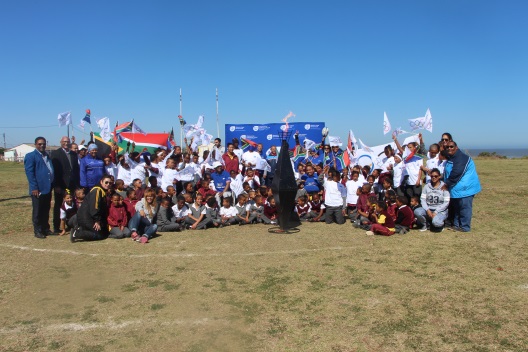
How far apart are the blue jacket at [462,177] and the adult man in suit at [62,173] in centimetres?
828

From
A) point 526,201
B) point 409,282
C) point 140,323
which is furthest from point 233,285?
point 526,201

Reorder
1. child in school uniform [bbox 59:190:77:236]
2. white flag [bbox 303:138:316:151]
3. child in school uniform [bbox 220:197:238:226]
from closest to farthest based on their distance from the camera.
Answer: child in school uniform [bbox 59:190:77:236] < child in school uniform [bbox 220:197:238:226] < white flag [bbox 303:138:316:151]

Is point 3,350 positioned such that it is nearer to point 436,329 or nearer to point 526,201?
point 436,329

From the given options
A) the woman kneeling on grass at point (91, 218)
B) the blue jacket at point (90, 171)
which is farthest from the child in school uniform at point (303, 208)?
the blue jacket at point (90, 171)

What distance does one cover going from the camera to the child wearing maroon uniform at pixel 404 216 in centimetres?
833

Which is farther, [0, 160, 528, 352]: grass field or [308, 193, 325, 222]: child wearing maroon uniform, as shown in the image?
[308, 193, 325, 222]: child wearing maroon uniform

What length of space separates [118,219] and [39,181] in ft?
5.83

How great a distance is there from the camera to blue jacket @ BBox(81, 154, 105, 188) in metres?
9.03

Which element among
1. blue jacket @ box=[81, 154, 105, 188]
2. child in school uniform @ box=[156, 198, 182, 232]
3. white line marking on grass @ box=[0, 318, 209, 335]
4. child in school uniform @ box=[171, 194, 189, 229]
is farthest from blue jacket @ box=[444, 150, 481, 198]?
blue jacket @ box=[81, 154, 105, 188]

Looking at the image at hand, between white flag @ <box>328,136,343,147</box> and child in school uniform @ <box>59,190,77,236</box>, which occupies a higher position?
white flag @ <box>328,136,343,147</box>

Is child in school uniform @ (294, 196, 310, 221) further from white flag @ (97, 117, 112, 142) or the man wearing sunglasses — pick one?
white flag @ (97, 117, 112, 142)

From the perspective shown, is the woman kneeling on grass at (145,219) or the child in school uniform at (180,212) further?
the child in school uniform at (180,212)

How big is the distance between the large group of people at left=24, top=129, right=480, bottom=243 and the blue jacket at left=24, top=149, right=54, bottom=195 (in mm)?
18

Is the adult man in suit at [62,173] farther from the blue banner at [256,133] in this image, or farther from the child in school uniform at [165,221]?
the blue banner at [256,133]
